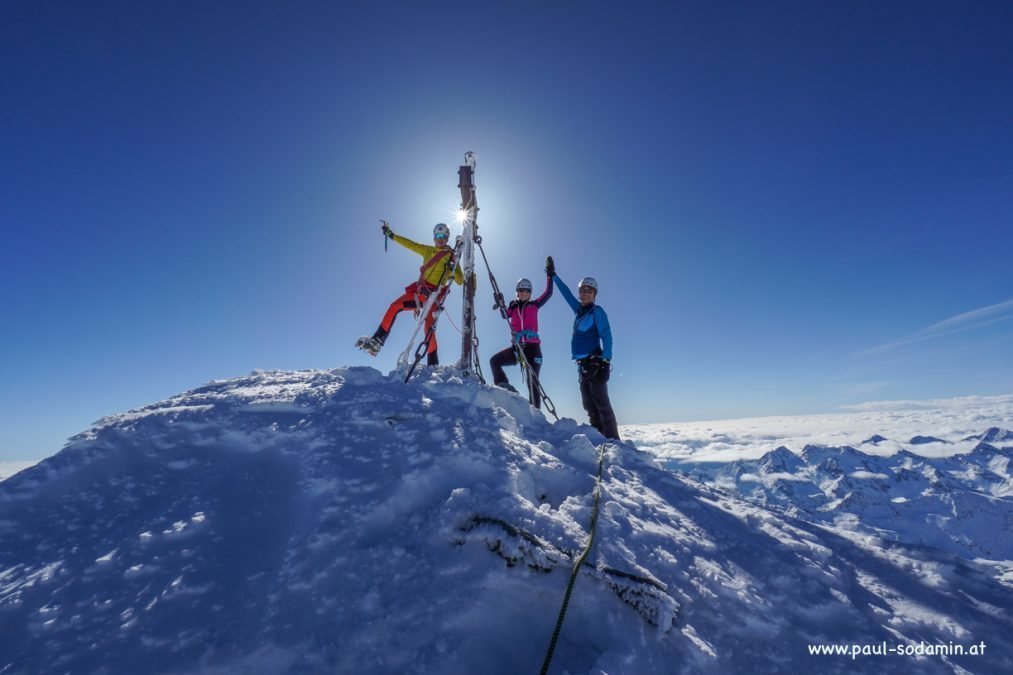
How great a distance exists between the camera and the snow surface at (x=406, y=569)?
2.79 meters

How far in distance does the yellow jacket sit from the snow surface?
5148mm

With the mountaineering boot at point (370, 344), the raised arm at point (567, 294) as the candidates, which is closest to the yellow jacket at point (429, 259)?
the mountaineering boot at point (370, 344)

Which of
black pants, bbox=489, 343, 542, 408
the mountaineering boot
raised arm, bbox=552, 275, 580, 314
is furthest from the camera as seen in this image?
black pants, bbox=489, 343, 542, 408

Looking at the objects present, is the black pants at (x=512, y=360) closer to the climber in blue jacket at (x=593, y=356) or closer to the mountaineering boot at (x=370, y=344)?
the climber in blue jacket at (x=593, y=356)

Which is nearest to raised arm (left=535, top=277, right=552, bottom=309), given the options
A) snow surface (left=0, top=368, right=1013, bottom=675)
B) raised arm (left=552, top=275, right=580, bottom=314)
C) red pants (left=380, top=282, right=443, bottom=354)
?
raised arm (left=552, top=275, right=580, bottom=314)

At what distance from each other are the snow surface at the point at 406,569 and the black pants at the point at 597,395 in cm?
385

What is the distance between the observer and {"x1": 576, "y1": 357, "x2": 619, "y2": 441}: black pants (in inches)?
357

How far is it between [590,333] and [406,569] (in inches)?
275

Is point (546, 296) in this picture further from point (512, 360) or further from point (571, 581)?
point (571, 581)

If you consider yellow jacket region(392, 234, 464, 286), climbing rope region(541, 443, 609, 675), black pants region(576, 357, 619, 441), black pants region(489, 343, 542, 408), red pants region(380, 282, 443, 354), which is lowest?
climbing rope region(541, 443, 609, 675)

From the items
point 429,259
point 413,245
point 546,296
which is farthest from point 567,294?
point 413,245

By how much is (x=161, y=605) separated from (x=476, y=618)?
2.11 meters

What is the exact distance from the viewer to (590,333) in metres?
9.47

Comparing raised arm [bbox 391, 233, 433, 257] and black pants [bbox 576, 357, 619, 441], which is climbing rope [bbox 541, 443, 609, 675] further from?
raised arm [bbox 391, 233, 433, 257]
